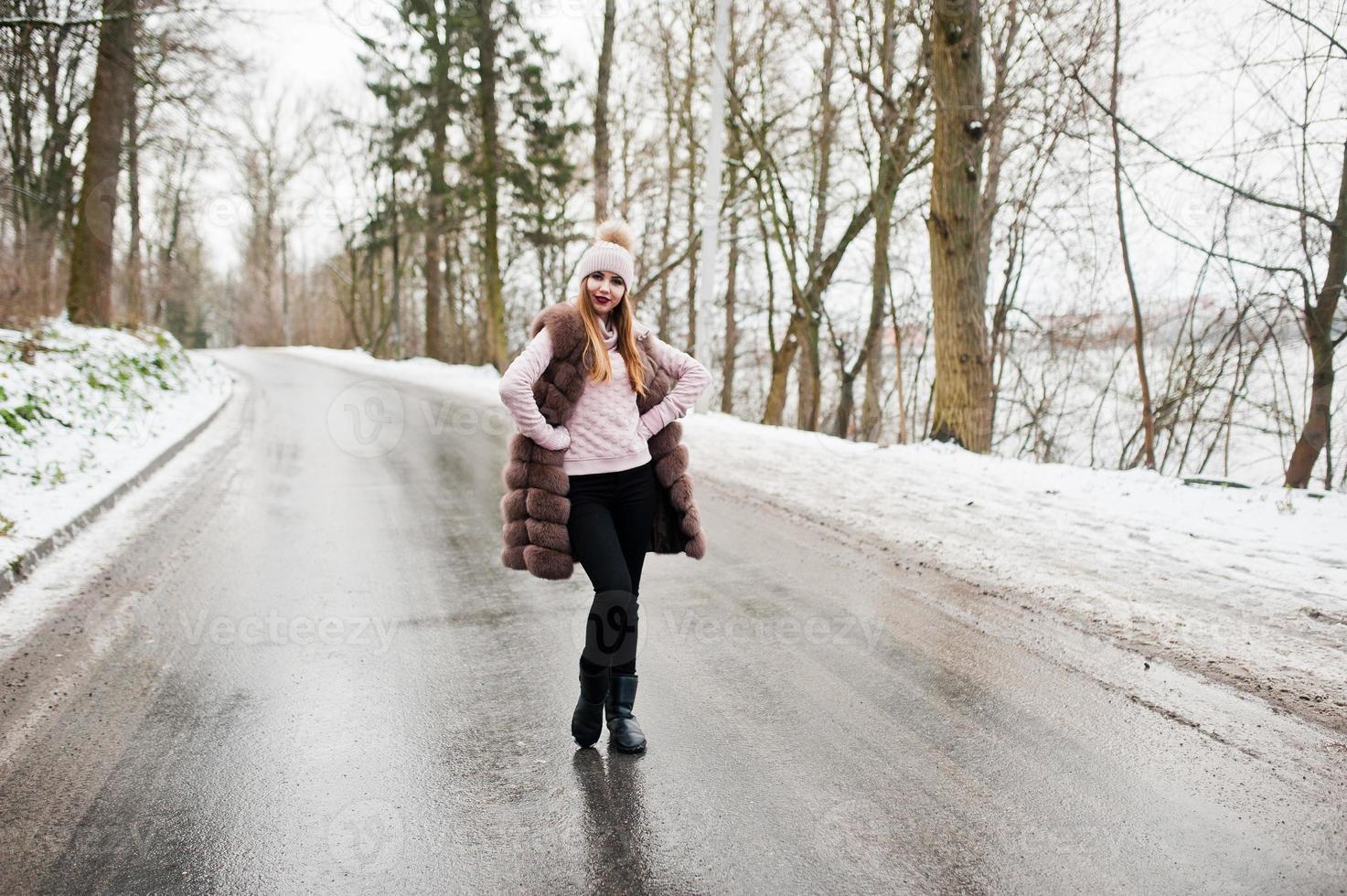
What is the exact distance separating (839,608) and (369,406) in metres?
12.9

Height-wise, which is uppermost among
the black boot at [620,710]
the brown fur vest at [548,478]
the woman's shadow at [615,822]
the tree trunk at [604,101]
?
the tree trunk at [604,101]

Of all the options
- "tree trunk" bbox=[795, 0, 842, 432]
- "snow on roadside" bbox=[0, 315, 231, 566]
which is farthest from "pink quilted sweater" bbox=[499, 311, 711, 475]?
"tree trunk" bbox=[795, 0, 842, 432]

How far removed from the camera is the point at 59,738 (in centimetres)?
324

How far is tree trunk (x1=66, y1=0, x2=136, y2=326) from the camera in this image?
14000 millimetres

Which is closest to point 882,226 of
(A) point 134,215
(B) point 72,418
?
(B) point 72,418

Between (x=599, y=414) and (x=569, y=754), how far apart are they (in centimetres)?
128

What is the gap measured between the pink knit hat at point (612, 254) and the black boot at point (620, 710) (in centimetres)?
153

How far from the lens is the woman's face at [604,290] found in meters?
3.17

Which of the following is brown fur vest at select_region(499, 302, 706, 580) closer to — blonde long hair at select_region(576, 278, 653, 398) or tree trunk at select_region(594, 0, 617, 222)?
blonde long hair at select_region(576, 278, 653, 398)

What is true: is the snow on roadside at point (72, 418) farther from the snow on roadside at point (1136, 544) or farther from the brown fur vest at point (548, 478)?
the snow on roadside at point (1136, 544)

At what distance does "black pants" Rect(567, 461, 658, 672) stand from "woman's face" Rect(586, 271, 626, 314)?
24.9 inches

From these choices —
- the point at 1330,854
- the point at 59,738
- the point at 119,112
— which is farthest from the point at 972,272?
the point at 119,112

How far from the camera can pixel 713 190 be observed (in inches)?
553

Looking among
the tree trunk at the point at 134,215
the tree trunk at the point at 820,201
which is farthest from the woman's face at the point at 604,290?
the tree trunk at the point at 134,215
